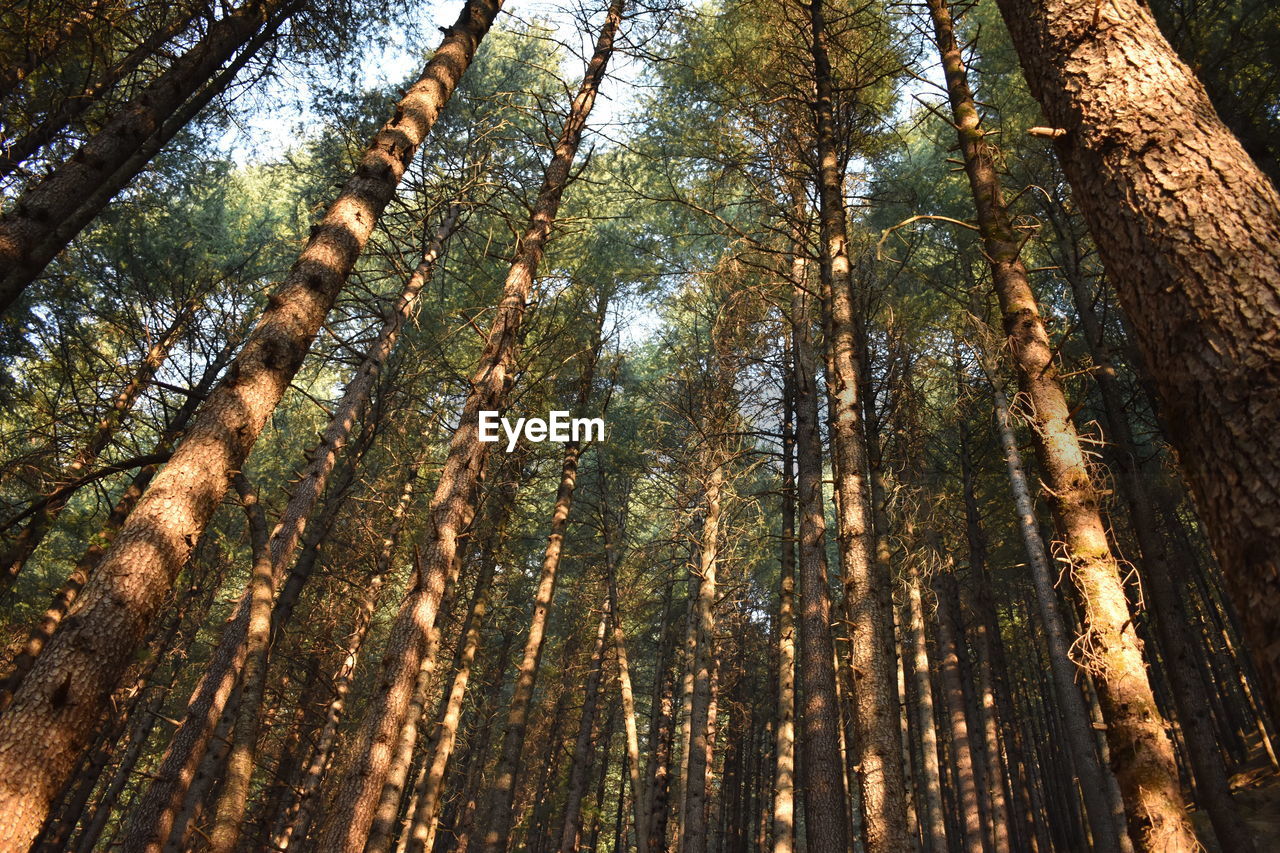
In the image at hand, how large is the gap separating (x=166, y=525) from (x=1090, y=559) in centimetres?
535

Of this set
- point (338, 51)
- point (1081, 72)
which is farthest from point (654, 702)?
point (1081, 72)

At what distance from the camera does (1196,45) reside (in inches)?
331

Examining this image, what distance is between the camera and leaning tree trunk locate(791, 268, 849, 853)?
6863mm

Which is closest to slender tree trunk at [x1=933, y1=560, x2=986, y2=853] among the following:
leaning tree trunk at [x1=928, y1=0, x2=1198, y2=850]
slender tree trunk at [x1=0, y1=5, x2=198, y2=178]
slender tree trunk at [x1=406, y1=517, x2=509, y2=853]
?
leaning tree trunk at [x1=928, y1=0, x2=1198, y2=850]

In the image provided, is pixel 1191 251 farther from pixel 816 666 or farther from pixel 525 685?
pixel 525 685

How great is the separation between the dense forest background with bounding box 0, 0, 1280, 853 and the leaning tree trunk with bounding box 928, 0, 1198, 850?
25 mm

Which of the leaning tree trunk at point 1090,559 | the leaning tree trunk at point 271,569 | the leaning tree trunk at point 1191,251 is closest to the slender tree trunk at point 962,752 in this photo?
the leaning tree trunk at point 1090,559

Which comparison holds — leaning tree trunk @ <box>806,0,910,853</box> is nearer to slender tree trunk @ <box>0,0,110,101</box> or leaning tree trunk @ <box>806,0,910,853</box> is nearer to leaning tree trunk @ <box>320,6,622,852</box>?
leaning tree trunk @ <box>320,6,622,852</box>

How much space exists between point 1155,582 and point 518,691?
8893 mm

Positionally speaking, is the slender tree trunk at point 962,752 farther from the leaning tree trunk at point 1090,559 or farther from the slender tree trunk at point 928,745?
the leaning tree trunk at point 1090,559

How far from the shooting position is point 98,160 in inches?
214

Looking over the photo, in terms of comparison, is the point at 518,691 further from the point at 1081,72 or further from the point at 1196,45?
the point at 1196,45

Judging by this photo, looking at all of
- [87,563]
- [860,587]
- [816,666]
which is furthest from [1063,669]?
[87,563]

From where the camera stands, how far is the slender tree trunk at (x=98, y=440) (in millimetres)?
7883
